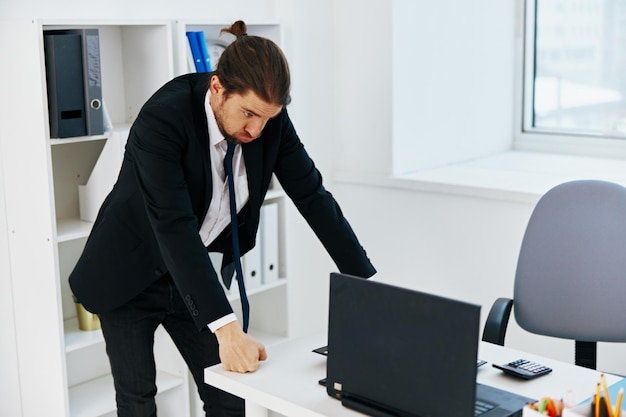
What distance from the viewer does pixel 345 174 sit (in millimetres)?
3516

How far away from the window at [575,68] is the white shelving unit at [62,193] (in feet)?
4.25

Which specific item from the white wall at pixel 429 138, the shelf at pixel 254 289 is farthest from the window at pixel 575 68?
the shelf at pixel 254 289

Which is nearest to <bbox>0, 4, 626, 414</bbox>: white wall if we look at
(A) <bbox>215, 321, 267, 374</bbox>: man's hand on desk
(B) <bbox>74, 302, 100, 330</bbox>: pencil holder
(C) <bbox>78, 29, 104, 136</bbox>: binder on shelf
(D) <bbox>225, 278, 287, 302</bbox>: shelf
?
(D) <bbox>225, 278, 287, 302</bbox>: shelf

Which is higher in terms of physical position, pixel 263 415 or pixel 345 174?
pixel 345 174

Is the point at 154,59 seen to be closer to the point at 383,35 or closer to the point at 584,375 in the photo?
the point at 383,35

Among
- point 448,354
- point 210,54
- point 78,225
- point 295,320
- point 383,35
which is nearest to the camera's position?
point 448,354

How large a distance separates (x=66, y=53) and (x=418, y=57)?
1474mm

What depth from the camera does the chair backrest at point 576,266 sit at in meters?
2.38

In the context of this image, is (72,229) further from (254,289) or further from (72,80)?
(254,289)

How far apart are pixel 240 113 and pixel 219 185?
0.86 feet

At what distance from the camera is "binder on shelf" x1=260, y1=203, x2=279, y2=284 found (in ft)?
10.6

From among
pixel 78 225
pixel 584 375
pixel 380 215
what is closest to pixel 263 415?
pixel 584 375

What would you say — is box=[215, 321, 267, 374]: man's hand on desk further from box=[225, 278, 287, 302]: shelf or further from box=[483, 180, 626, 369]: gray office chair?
box=[225, 278, 287, 302]: shelf

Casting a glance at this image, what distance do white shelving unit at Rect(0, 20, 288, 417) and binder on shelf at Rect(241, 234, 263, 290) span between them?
37 mm
